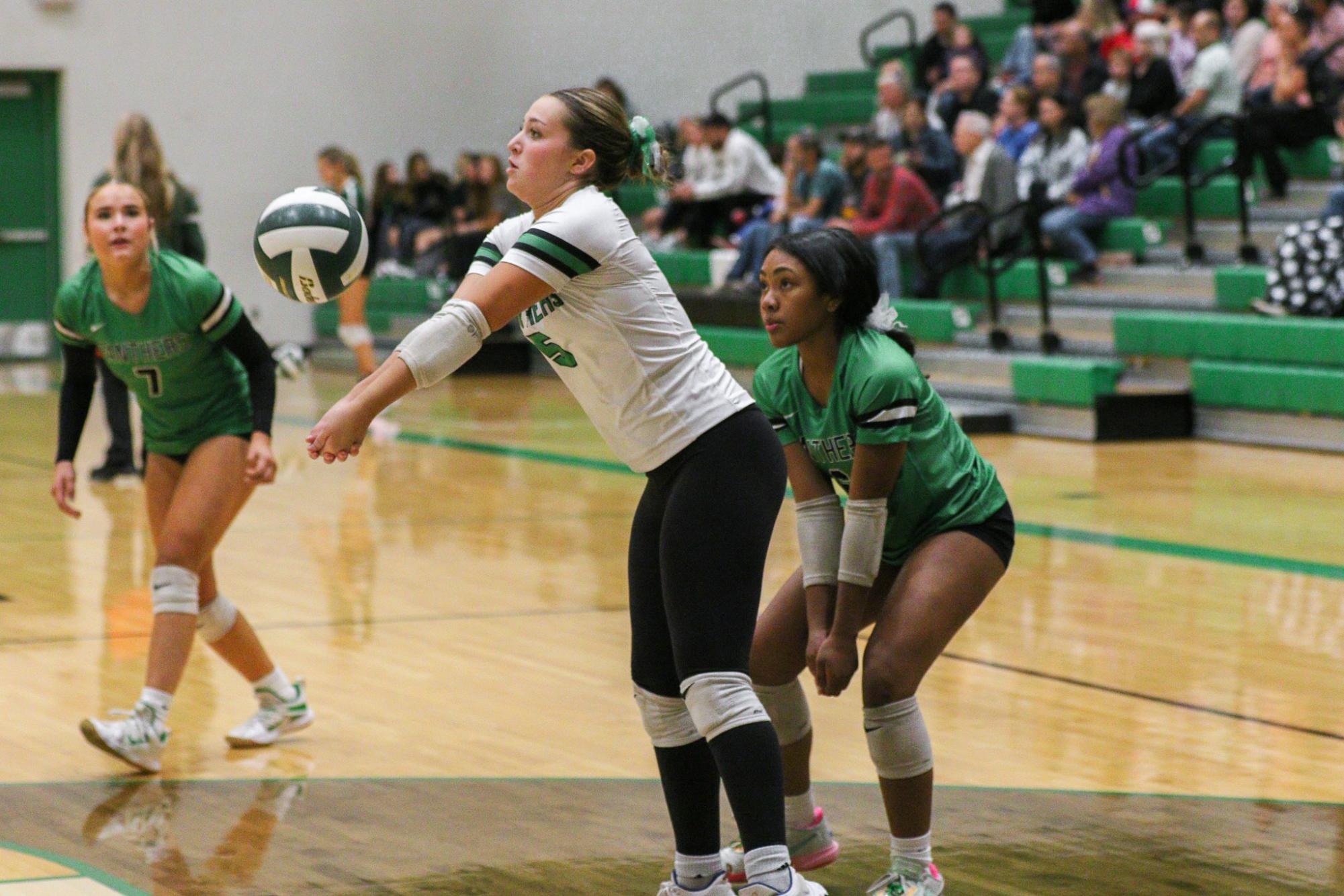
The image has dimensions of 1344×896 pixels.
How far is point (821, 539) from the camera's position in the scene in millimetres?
3709

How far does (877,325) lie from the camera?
3.73 metres

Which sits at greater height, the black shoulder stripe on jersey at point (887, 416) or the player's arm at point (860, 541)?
the black shoulder stripe on jersey at point (887, 416)

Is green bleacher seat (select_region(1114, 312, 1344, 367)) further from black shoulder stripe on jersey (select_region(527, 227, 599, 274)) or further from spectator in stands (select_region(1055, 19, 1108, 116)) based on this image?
black shoulder stripe on jersey (select_region(527, 227, 599, 274))

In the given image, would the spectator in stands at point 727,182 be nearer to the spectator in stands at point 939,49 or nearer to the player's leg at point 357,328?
the spectator in stands at point 939,49

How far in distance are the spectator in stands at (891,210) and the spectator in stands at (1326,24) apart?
302 centimetres

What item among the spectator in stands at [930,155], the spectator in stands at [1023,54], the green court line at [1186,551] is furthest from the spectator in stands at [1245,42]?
the green court line at [1186,551]

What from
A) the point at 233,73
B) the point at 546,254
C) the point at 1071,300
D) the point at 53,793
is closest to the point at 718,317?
the point at 1071,300

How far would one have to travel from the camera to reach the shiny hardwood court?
12.8 ft

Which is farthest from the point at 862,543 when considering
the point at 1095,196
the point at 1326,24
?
the point at 1326,24

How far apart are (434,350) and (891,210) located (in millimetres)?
10857

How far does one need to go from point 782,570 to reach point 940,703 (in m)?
2.06

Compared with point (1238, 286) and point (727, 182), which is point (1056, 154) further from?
Result: point (727, 182)

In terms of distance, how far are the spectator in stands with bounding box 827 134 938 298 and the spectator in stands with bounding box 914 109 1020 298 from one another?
0.19 meters

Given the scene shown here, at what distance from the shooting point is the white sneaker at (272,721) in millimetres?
4941
